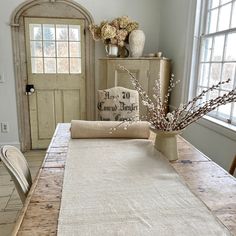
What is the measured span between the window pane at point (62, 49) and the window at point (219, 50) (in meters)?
1.75

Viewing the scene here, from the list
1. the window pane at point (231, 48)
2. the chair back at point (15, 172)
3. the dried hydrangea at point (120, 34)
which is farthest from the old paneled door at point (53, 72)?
the chair back at point (15, 172)

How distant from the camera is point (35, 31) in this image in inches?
124

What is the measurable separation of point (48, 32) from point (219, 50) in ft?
7.07

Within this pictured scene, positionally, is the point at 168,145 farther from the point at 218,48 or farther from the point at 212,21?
the point at 212,21

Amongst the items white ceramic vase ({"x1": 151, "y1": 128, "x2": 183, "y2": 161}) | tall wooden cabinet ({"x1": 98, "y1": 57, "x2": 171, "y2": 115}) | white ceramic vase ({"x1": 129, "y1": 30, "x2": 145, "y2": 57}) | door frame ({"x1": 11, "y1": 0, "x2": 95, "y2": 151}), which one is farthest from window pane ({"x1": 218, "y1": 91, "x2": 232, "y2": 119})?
door frame ({"x1": 11, "y1": 0, "x2": 95, "y2": 151})

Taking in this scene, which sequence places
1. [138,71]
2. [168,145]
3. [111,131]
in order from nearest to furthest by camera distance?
[168,145] → [111,131] → [138,71]

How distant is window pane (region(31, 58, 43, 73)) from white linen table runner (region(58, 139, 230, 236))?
2.32 metres

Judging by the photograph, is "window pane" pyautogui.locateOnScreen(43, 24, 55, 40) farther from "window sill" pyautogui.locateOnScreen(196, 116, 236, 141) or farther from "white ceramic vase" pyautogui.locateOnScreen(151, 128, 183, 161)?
"white ceramic vase" pyautogui.locateOnScreen(151, 128, 183, 161)

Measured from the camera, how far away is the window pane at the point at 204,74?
2.40m

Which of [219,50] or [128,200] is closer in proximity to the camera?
[128,200]

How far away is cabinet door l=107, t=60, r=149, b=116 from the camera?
278 centimetres

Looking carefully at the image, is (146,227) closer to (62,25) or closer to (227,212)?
(227,212)

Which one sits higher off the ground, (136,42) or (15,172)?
(136,42)

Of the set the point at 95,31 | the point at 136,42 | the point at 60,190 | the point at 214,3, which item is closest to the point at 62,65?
the point at 95,31
